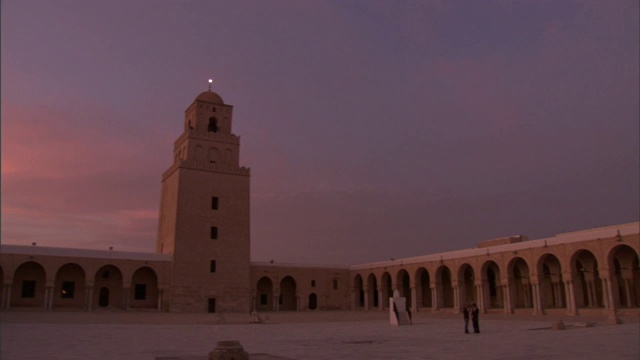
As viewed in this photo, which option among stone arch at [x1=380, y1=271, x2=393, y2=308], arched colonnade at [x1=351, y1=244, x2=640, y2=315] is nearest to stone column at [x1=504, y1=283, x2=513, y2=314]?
arched colonnade at [x1=351, y1=244, x2=640, y2=315]

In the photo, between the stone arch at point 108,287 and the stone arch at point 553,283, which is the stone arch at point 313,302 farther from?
the stone arch at point 553,283

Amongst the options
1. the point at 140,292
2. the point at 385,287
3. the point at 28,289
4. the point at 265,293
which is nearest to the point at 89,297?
the point at 28,289

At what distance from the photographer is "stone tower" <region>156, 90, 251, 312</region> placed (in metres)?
34.1

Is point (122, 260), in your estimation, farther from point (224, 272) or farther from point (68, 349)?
point (68, 349)

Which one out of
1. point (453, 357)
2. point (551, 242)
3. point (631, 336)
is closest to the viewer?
point (453, 357)

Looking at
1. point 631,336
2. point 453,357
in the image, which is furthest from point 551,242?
point 453,357

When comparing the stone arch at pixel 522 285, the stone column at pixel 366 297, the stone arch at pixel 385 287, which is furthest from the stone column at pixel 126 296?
the stone arch at pixel 522 285

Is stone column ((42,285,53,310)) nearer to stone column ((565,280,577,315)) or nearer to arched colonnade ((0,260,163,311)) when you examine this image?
arched colonnade ((0,260,163,311))

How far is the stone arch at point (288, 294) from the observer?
137 ft

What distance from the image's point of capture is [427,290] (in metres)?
40.9

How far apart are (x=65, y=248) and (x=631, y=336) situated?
29.3m

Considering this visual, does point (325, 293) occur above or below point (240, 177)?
below

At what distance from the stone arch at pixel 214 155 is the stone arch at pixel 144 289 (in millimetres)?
8647

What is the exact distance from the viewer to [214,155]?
37.9 metres
